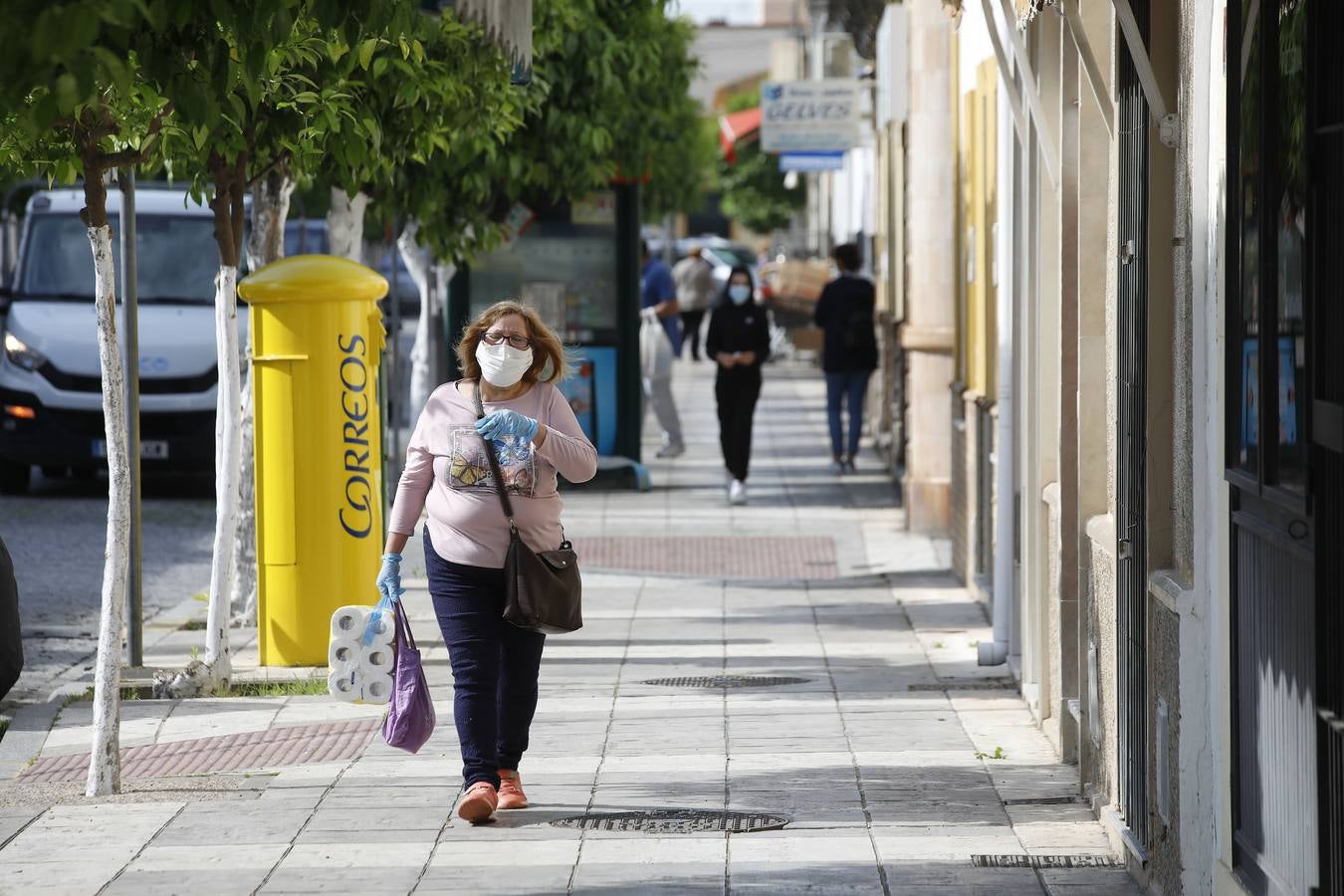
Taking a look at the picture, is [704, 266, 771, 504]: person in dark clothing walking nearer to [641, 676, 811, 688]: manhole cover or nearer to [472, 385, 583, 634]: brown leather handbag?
[641, 676, 811, 688]: manhole cover

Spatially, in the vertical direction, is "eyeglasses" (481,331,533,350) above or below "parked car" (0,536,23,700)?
above

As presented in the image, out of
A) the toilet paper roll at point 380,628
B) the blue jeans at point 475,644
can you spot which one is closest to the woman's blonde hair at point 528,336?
the blue jeans at point 475,644

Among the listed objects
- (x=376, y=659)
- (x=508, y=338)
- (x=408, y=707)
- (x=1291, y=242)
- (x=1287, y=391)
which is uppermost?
(x=1291, y=242)

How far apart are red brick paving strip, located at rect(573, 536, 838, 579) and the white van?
371 cm

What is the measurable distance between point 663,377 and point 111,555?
13.7 metres

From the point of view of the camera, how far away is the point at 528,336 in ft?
22.9

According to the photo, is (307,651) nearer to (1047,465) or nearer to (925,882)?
(1047,465)

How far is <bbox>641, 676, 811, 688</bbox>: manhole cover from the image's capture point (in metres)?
9.53

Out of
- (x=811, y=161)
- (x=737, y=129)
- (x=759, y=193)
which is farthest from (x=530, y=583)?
(x=759, y=193)

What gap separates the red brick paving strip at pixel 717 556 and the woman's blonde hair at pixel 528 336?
6410 millimetres

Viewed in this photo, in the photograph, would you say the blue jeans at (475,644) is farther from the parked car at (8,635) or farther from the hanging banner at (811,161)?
the hanging banner at (811,161)

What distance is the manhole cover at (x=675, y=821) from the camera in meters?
6.68

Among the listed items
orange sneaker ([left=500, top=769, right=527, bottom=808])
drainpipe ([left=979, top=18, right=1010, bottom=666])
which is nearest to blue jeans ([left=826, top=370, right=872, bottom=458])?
drainpipe ([left=979, top=18, right=1010, bottom=666])

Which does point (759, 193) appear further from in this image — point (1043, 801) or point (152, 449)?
point (1043, 801)
